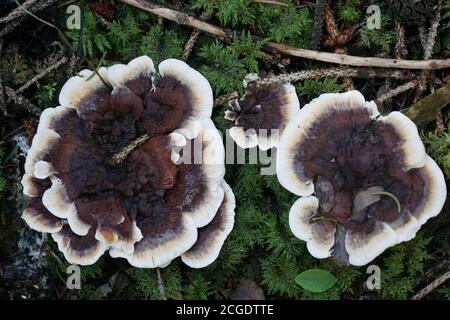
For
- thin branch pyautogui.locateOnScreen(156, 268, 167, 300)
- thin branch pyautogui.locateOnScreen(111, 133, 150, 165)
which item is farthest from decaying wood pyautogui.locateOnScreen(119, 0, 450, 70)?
thin branch pyautogui.locateOnScreen(156, 268, 167, 300)

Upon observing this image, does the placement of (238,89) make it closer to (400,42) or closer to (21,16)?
(400,42)

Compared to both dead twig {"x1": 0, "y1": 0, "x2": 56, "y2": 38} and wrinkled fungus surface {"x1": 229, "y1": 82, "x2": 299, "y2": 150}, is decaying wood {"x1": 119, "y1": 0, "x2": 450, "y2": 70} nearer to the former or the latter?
wrinkled fungus surface {"x1": 229, "y1": 82, "x2": 299, "y2": 150}

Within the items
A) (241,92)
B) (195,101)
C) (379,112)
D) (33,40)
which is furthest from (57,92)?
(379,112)

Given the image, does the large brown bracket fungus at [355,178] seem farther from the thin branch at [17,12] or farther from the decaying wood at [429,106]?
the thin branch at [17,12]

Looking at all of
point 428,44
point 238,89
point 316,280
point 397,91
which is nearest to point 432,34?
point 428,44

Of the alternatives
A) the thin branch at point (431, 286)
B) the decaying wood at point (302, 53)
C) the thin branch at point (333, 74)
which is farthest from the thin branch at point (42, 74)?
the thin branch at point (431, 286)
